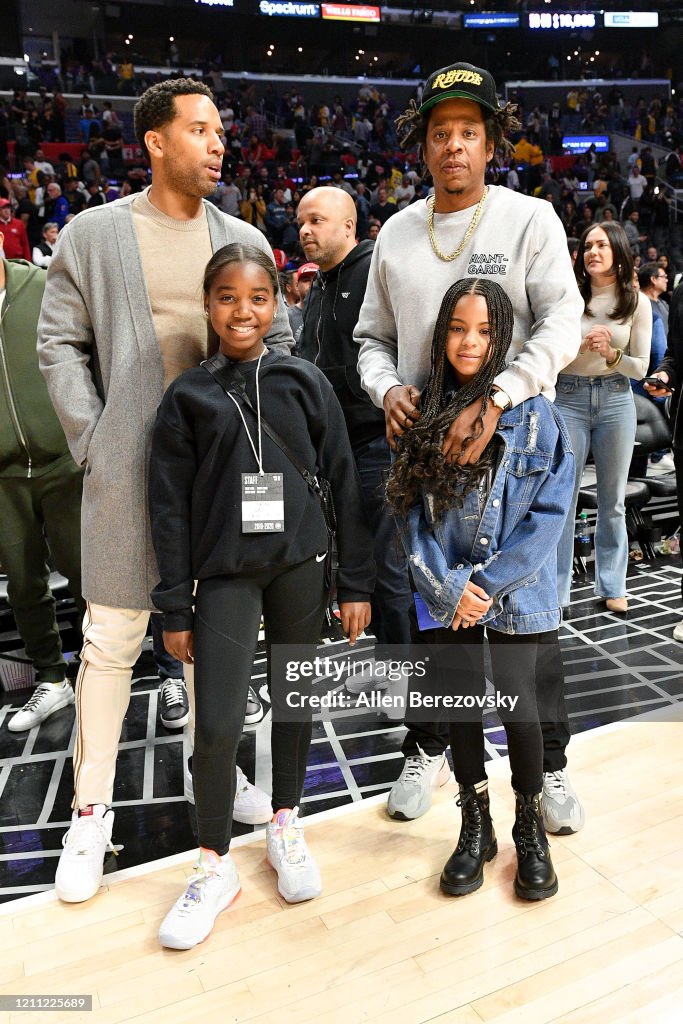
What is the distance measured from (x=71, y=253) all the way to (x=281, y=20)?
78.1ft

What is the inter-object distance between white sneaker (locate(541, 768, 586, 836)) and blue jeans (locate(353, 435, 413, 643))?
75cm

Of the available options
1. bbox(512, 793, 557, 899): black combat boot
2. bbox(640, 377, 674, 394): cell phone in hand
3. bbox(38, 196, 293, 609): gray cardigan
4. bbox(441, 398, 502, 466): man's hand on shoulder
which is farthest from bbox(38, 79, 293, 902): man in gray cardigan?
bbox(640, 377, 674, 394): cell phone in hand

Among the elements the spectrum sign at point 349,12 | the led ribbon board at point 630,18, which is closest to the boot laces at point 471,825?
the spectrum sign at point 349,12

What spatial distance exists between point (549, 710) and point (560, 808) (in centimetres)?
25

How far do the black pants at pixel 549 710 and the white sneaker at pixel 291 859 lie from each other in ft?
1.54

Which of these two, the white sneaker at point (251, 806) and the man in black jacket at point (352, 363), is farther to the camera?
the man in black jacket at point (352, 363)

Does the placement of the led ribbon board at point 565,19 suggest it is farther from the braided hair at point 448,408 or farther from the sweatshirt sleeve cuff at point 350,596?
the sweatshirt sleeve cuff at point 350,596

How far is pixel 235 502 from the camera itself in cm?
189

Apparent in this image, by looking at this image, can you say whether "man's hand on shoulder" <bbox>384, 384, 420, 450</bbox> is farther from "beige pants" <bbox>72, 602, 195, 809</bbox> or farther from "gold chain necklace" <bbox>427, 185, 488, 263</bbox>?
"beige pants" <bbox>72, 602, 195, 809</bbox>

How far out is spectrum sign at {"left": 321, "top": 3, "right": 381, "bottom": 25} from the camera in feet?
73.2

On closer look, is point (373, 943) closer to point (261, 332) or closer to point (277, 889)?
point (277, 889)

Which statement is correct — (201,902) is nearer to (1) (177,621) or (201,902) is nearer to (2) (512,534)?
(1) (177,621)

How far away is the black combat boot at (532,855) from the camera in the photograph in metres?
1.97

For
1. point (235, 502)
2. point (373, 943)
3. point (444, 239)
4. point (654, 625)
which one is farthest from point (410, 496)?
point (654, 625)
